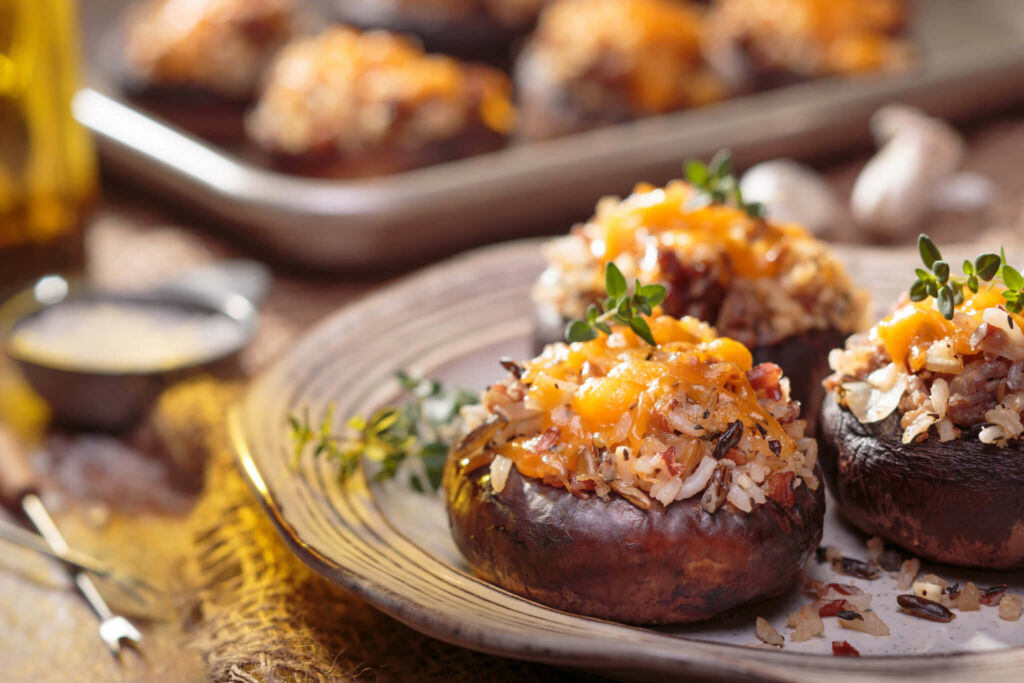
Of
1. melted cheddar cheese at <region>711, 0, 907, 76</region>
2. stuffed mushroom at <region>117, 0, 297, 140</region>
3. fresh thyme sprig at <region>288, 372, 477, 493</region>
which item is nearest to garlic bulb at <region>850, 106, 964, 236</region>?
melted cheddar cheese at <region>711, 0, 907, 76</region>

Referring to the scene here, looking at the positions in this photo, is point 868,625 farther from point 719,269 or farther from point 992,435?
point 719,269

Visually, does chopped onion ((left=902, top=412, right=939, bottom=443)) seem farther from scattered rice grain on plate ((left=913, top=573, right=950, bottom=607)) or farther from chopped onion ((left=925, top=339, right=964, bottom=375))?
scattered rice grain on plate ((left=913, top=573, right=950, bottom=607))

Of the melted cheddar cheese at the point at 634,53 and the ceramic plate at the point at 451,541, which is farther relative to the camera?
the melted cheddar cheese at the point at 634,53

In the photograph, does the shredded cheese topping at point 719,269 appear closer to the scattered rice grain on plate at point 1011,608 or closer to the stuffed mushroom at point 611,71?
the scattered rice grain on plate at point 1011,608

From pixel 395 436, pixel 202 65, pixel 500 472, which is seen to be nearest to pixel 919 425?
pixel 500 472

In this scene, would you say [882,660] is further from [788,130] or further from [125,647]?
[788,130]

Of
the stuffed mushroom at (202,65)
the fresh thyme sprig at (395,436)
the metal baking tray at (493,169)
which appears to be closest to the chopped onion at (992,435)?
the fresh thyme sprig at (395,436)
